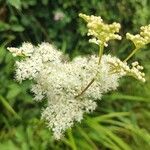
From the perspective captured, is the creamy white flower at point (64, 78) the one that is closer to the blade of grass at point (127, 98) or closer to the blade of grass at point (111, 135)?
the blade of grass at point (111, 135)

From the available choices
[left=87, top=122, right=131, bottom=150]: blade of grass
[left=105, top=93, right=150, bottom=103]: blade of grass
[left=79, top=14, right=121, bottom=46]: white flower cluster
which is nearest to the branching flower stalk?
[left=79, top=14, right=121, bottom=46]: white flower cluster

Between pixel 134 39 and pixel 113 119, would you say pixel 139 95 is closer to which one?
pixel 113 119

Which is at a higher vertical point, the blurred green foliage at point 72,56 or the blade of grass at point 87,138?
the blurred green foliage at point 72,56

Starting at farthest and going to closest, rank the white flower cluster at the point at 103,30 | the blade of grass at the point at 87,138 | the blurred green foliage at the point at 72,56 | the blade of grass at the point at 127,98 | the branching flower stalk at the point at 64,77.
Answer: the blade of grass at the point at 127,98 < the blade of grass at the point at 87,138 < the blurred green foliage at the point at 72,56 < the branching flower stalk at the point at 64,77 < the white flower cluster at the point at 103,30

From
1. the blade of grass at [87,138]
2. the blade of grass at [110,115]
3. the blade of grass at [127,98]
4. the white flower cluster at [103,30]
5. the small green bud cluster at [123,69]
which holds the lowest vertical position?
the blade of grass at [87,138]

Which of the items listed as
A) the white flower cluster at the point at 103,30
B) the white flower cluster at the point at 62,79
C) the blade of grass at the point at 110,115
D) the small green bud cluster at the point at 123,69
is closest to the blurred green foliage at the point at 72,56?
the blade of grass at the point at 110,115

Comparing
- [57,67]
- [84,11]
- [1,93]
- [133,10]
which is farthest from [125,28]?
[57,67]

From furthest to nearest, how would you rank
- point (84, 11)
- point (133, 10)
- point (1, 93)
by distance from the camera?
point (133, 10), point (84, 11), point (1, 93)

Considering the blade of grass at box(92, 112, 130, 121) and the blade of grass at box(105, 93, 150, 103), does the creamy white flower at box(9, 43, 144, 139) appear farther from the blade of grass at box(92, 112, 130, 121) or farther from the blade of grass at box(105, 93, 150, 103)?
the blade of grass at box(105, 93, 150, 103)

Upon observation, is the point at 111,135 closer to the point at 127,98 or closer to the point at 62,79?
the point at 127,98
